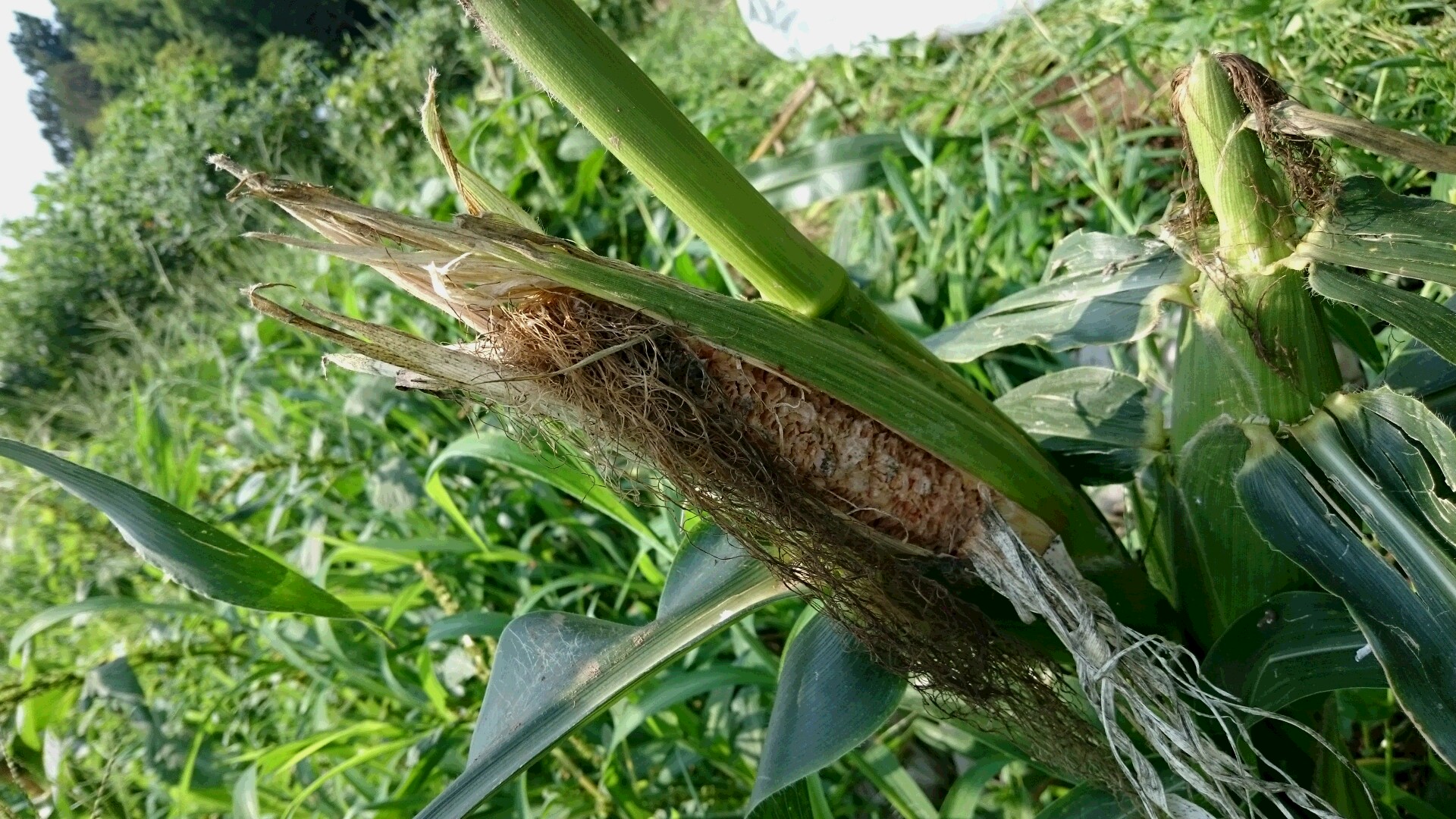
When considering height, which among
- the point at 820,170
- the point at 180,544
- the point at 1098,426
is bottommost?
A: the point at 1098,426

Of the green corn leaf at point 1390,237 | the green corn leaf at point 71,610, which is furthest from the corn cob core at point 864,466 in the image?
the green corn leaf at point 71,610

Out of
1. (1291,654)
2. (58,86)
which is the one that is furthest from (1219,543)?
(58,86)

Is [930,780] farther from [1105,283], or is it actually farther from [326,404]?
[326,404]

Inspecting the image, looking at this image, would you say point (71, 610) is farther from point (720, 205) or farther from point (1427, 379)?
point (1427, 379)

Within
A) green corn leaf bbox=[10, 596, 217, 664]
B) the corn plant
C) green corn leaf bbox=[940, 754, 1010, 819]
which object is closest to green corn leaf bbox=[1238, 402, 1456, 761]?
the corn plant

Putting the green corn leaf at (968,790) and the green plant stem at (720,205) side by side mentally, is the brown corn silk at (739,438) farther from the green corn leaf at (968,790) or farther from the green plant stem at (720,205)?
the green corn leaf at (968,790)

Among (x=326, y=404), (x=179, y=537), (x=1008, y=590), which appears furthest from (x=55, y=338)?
(x=1008, y=590)
